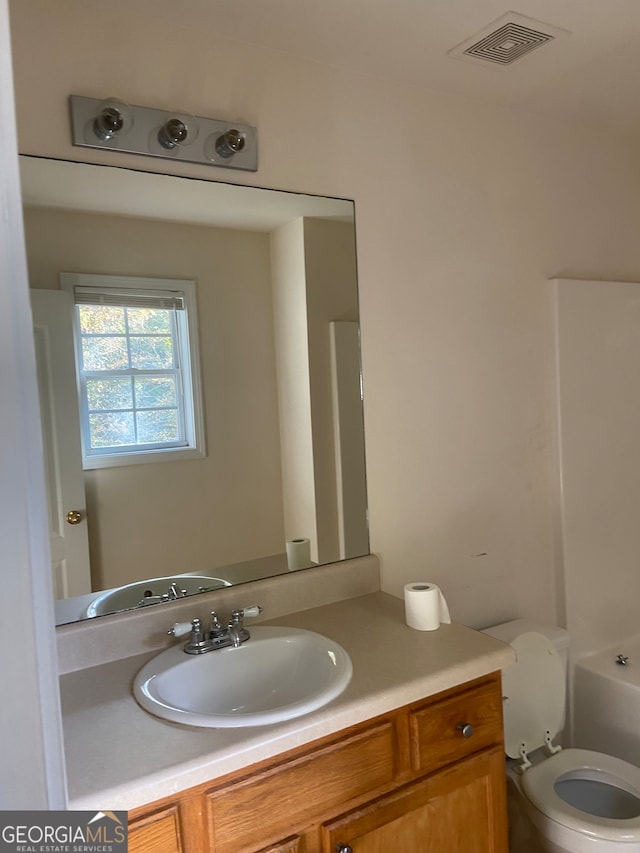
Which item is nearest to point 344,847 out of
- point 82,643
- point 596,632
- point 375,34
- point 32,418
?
point 82,643

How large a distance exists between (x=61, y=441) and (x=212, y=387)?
15.9 inches

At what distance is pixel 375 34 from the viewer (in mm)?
1664

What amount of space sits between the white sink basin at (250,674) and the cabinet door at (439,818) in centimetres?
26

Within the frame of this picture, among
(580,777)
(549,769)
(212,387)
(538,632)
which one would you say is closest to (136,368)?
(212,387)

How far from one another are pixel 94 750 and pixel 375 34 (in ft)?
5.83

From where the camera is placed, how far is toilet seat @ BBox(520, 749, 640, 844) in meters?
1.60

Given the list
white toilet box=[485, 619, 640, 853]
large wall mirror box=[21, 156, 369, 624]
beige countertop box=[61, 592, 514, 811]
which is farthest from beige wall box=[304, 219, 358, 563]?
white toilet box=[485, 619, 640, 853]

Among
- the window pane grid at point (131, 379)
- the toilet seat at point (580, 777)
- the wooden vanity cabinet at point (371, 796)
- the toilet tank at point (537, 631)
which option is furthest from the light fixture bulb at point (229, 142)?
the toilet seat at point (580, 777)

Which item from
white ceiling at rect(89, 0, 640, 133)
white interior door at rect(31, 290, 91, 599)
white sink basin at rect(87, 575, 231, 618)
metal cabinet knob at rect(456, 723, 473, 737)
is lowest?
metal cabinet knob at rect(456, 723, 473, 737)

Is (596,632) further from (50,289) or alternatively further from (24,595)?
(24,595)

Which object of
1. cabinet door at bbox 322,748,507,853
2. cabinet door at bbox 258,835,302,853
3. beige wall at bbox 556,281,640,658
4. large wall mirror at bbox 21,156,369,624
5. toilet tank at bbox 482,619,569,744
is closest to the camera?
cabinet door at bbox 258,835,302,853

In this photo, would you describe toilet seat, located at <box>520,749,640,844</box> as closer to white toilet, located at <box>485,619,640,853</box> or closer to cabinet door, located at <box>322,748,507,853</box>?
white toilet, located at <box>485,619,640,853</box>

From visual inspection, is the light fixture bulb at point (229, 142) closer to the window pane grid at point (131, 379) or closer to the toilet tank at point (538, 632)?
the window pane grid at point (131, 379)

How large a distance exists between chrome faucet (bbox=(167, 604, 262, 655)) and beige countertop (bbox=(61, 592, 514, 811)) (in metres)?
0.12
